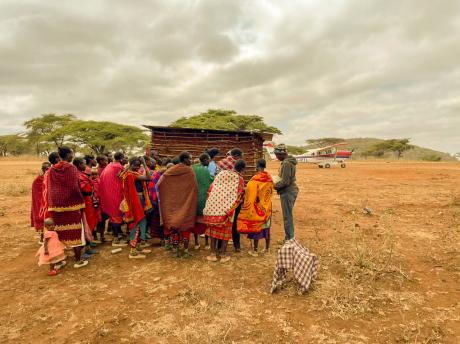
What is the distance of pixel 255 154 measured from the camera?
Result: 11.5 meters

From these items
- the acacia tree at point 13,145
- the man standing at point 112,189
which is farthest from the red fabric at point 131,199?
the acacia tree at point 13,145

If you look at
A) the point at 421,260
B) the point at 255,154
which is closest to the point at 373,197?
the point at 255,154

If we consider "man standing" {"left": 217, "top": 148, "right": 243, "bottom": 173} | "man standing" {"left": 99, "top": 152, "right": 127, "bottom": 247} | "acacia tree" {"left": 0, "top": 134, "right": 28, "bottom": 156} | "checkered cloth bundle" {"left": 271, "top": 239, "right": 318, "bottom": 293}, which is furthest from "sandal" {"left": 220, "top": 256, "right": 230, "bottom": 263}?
"acacia tree" {"left": 0, "top": 134, "right": 28, "bottom": 156}

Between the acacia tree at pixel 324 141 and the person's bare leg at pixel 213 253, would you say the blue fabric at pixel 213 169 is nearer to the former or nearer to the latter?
the person's bare leg at pixel 213 253

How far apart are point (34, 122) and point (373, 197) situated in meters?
41.7

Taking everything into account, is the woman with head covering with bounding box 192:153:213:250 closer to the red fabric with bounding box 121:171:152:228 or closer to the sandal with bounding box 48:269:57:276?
the red fabric with bounding box 121:171:152:228

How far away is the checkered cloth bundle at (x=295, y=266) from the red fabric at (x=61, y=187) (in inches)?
147

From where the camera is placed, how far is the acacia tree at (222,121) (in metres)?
32.0

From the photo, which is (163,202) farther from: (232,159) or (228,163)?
(232,159)

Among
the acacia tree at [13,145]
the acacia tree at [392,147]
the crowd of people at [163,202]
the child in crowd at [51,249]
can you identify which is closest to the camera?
the child in crowd at [51,249]

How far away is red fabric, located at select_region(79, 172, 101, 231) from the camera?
18.6 feet

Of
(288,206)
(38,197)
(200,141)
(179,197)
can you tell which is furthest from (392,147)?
(38,197)

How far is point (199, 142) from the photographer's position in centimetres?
1138

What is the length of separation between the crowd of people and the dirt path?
47 cm
